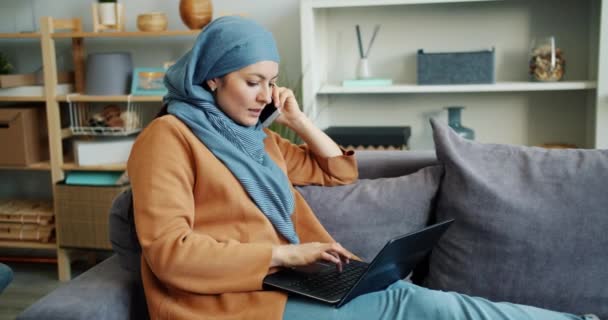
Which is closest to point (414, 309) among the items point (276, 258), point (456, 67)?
point (276, 258)

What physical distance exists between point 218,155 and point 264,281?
31cm

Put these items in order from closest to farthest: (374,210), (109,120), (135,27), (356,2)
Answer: (374,210), (356,2), (109,120), (135,27)

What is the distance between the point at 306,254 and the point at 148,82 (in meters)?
1.90

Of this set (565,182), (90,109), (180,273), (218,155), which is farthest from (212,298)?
(90,109)

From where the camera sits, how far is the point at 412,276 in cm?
191

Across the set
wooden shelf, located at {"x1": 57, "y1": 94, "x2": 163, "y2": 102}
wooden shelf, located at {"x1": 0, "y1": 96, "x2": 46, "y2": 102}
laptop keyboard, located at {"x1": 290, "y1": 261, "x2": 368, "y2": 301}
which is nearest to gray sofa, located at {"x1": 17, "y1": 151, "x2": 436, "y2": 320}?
laptop keyboard, located at {"x1": 290, "y1": 261, "x2": 368, "y2": 301}

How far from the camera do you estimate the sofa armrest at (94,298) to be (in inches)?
56.2

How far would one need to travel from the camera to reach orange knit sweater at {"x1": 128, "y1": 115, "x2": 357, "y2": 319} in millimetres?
1466

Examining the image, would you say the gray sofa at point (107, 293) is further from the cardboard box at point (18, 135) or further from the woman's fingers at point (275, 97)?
the cardboard box at point (18, 135)

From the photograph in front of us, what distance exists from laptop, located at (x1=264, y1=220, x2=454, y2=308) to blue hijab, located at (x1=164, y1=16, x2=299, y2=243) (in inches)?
6.0

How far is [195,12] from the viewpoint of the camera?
3.04 meters

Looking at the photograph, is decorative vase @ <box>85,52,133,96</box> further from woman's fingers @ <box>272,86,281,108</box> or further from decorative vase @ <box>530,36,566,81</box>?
decorative vase @ <box>530,36,566,81</box>

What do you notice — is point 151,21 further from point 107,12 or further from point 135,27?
point 135,27

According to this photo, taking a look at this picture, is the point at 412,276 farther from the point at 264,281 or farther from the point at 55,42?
the point at 55,42
